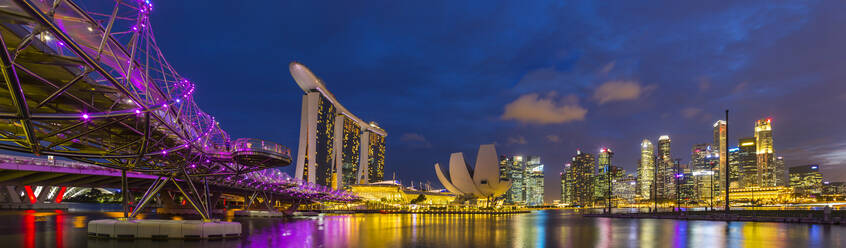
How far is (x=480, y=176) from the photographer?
95062mm

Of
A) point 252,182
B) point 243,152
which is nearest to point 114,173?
point 252,182

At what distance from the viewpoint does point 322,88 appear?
103 m

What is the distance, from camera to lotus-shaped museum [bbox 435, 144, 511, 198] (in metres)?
93.1

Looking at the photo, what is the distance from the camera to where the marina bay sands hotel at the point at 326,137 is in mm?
96562

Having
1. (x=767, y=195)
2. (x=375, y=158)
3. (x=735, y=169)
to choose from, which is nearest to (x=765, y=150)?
(x=735, y=169)

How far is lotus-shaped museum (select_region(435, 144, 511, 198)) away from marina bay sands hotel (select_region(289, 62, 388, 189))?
92.6 ft

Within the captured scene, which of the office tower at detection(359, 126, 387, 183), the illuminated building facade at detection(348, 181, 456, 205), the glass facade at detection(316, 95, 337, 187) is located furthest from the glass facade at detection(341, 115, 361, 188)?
the illuminated building facade at detection(348, 181, 456, 205)

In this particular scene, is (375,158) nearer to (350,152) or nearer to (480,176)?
(350,152)

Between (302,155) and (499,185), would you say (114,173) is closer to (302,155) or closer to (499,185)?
(302,155)

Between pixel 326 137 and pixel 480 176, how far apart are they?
38864 millimetres

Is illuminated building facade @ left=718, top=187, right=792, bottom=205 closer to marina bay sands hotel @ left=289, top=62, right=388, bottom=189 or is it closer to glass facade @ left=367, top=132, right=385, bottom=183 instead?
marina bay sands hotel @ left=289, top=62, right=388, bottom=189

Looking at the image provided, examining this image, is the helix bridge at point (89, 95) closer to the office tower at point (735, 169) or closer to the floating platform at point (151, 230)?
the floating platform at point (151, 230)

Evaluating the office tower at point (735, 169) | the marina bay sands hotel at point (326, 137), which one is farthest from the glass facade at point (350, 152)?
the office tower at point (735, 169)

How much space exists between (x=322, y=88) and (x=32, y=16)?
9494cm
